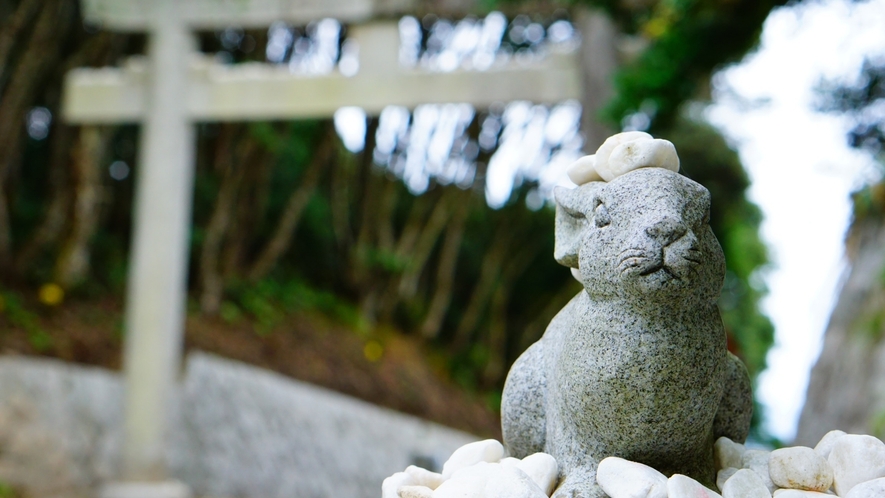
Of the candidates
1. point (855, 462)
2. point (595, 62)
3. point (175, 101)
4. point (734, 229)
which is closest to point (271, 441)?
point (175, 101)

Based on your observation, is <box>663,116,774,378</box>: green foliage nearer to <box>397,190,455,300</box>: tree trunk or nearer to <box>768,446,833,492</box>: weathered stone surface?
<box>397,190,455,300</box>: tree trunk

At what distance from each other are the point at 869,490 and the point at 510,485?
72 centimetres

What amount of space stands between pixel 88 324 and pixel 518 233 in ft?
16.6

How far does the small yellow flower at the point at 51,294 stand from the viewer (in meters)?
6.53

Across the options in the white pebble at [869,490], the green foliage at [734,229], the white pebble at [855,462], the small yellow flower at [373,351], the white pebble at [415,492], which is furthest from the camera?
the small yellow flower at [373,351]

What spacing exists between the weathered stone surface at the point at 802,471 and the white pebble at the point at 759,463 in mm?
15

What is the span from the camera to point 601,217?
1666mm

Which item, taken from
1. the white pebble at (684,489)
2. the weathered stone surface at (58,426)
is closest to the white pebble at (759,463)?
the white pebble at (684,489)

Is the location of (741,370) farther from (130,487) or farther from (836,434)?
(130,487)

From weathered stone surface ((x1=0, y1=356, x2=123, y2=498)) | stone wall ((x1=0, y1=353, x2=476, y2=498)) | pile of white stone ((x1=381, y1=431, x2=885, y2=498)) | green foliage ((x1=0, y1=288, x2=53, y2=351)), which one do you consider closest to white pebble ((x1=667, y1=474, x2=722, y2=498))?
pile of white stone ((x1=381, y1=431, x2=885, y2=498))

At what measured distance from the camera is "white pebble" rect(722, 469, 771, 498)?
5.27 feet

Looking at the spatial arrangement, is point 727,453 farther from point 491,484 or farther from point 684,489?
point 491,484

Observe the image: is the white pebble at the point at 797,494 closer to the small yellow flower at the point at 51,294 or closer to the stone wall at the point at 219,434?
the stone wall at the point at 219,434

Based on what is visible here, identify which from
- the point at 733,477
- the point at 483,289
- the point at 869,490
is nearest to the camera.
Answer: the point at 869,490
